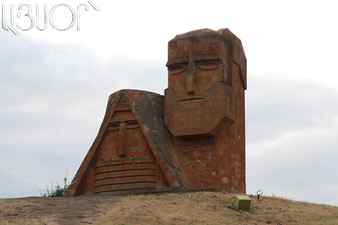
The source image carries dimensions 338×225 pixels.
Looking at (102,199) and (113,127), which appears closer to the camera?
(102,199)

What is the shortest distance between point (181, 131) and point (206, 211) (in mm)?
6096

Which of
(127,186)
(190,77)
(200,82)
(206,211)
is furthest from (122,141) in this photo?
(206,211)

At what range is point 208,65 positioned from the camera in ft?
91.0

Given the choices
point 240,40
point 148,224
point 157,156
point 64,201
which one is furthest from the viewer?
point 240,40

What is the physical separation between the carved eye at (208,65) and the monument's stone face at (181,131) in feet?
0.14

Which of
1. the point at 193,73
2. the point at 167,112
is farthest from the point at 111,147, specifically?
the point at 193,73

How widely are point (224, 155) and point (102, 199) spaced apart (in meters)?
5.87

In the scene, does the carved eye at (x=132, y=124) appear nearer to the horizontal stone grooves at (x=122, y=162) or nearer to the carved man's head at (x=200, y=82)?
the carved man's head at (x=200, y=82)

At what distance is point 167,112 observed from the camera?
2822 cm

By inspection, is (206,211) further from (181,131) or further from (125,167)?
(125,167)

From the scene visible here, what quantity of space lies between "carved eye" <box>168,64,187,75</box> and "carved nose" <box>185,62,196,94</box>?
1.18 ft

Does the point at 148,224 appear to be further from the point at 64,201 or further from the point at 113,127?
the point at 113,127

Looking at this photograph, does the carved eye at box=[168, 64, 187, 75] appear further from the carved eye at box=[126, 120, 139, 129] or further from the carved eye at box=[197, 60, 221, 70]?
the carved eye at box=[126, 120, 139, 129]

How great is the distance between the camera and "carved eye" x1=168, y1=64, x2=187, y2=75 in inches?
1107
